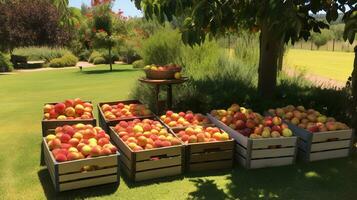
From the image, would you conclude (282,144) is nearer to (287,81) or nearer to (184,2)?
(184,2)

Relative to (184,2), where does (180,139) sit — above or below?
below

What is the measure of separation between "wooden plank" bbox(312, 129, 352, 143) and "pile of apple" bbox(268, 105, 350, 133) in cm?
7

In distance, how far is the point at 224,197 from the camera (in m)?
3.98

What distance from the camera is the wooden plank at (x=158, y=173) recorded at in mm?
4328

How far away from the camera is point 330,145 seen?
5027 mm

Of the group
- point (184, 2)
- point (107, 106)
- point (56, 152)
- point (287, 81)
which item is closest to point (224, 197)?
point (56, 152)

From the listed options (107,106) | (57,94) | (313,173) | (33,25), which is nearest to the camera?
(313,173)

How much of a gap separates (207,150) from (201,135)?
20 cm

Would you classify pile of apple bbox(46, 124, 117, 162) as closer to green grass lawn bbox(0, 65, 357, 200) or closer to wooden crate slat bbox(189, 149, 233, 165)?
green grass lawn bbox(0, 65, 357, 200)

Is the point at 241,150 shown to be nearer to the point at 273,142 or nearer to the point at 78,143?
the point at 273,142

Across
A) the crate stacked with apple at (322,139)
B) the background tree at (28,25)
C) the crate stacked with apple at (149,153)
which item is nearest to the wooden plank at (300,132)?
the crate stacked with apple at (322,139)

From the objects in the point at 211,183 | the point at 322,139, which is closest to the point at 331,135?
the point at 322,139

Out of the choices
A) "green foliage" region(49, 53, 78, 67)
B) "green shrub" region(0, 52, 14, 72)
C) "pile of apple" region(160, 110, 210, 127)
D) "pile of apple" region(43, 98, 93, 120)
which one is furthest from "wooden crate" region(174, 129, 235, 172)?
"green foliage" region(49, 53, 78, 67)

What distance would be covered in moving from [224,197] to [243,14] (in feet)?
7.80
